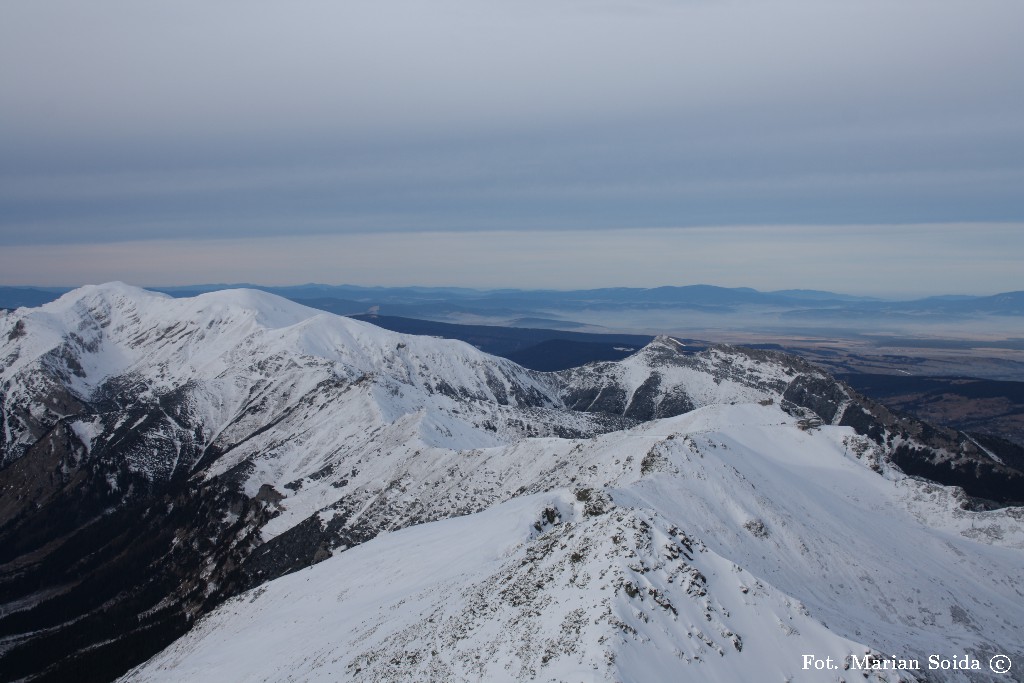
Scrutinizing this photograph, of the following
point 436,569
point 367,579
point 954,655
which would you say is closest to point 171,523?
point 367,579

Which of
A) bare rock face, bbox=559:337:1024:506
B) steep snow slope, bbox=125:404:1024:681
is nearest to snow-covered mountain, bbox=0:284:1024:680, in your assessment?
steep snow slope, bbox=125:404:1024:681

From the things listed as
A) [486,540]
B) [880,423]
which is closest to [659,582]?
[486,540]

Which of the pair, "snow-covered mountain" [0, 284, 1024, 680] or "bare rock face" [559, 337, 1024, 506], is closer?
"snow-covered mountain" [0, 284, 1024, 680]

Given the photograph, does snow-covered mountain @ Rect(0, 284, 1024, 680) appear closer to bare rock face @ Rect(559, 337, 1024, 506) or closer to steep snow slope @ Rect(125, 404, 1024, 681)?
steep snow slope @ Rect(125, 404, 1024, 681)

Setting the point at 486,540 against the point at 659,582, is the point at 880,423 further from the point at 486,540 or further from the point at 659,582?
the point at 659,582

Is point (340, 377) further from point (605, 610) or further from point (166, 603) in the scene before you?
point (605, 610)
